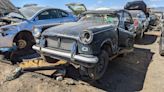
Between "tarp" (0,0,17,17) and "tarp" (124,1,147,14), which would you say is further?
"tarp" (124,1,147,14)

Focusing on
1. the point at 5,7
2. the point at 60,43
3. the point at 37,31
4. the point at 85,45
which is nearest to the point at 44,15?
the point at 5,7

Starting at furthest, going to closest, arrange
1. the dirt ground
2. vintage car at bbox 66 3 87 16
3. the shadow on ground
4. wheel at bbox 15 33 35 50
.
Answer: vintage car at bbox 66 3 87 16 → wheel at bbox 15 33 35 50 → the shadow on ground → the dirt ground

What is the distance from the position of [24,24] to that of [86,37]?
371 centimetres

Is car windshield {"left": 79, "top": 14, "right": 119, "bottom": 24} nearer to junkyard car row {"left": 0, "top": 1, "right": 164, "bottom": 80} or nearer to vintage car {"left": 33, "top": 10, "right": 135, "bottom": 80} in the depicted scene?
junkyard car row {"left": 0, "top": 1, "right": 164, "bottom": 80}

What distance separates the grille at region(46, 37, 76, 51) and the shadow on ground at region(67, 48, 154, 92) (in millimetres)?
922

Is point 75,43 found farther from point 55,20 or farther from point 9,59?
point 55,20

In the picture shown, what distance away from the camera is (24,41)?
8.13 m

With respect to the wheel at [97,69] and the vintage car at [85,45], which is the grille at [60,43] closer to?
the vintage car at [85,45]

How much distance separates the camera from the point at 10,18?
8.61 metres

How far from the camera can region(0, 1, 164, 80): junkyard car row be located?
17.1 feet

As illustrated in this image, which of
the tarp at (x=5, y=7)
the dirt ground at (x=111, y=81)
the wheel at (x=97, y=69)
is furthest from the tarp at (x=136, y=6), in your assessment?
the wheel at (x=97, y=69)

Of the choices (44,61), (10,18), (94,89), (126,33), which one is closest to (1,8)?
(10,18)

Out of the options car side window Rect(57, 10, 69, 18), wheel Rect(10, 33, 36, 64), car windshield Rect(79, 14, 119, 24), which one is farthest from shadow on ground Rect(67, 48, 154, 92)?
car side window Rect(57, 10, 69, 18)

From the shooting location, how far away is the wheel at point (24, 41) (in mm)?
8016
